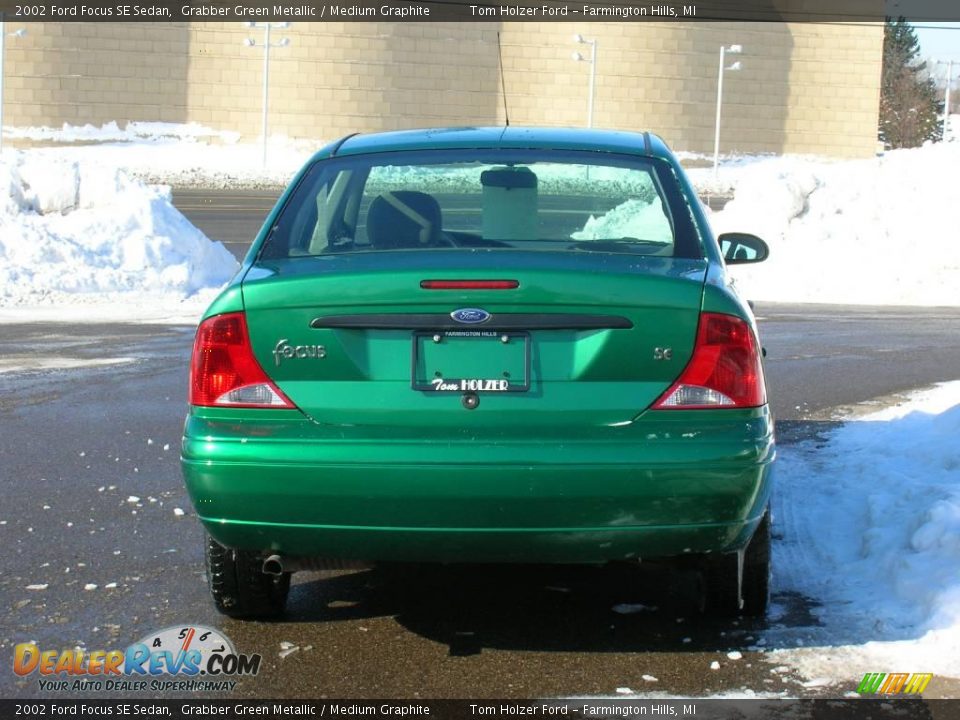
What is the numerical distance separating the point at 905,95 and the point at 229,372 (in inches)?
4064

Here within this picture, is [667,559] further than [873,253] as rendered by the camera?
No

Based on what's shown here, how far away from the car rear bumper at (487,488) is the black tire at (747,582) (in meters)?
0.47

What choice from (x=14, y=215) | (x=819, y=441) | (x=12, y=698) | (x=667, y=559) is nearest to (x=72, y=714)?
(x=12, y=698)

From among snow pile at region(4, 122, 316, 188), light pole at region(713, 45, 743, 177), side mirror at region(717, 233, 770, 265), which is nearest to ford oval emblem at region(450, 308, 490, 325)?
side mirror at region(717, 233, 770, 265)

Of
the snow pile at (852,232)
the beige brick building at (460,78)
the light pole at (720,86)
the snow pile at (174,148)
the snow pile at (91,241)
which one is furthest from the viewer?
the beige brick building at (460,78)

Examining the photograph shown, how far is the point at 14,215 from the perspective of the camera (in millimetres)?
18703

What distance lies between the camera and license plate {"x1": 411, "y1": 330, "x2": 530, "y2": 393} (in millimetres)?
4047

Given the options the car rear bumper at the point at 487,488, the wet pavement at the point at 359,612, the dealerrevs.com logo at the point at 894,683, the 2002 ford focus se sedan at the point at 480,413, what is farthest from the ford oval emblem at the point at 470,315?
the dealerrevs.com logo at the point at 894,683

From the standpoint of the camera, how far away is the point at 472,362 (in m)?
4.06

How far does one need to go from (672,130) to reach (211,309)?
217 feet

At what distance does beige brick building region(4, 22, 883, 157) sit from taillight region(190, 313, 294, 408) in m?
62.6

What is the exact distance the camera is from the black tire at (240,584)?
4598 millimetres

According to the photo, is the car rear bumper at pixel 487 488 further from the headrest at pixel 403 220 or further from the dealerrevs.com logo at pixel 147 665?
the headrest at pixel 403 220

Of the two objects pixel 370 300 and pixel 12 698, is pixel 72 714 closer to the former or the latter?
pixel 12 698
